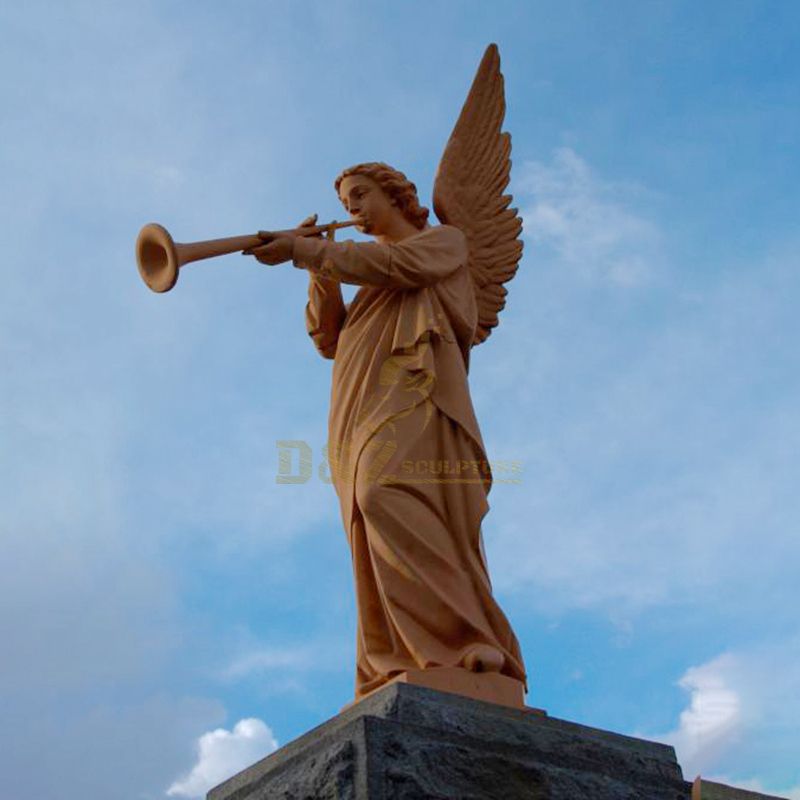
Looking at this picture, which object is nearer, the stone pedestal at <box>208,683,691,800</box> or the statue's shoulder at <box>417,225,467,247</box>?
the stone pedestal at <box>208,683,691,800</box>

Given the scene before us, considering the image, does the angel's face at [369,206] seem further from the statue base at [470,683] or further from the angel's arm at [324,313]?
the statue base at [470,683]

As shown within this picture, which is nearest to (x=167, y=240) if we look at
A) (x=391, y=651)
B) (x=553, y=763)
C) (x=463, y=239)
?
(x=463, y=239)

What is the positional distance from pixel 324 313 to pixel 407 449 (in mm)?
1236

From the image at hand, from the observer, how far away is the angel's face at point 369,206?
664 centimetres

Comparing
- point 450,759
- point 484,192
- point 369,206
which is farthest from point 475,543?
point 484,192

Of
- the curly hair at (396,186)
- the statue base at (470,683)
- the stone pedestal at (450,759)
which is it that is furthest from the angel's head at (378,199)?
the stone pedestal at (450,759)

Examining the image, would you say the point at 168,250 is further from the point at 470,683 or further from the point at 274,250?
the point at 470,683

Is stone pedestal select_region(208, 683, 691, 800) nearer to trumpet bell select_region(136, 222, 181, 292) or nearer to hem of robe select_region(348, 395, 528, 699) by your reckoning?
hem of robe select_region(348, 395, 528, 699)

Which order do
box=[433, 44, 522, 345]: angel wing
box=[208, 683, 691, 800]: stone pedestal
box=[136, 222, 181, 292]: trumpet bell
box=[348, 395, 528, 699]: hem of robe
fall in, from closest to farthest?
box=[208, 683, 691, 800]: stone pedestal
box=[348, 395, 528, 699]: hem of robe
box=[136, 222, 181, 292]: trumpet bell
box=[433, 44, 522, 345]: angel wing

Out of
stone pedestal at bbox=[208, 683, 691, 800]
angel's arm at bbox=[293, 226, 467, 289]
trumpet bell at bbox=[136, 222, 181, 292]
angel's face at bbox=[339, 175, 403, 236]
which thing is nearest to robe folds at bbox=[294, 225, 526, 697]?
angel's arm at bbox=[293, 226, 467, 289]

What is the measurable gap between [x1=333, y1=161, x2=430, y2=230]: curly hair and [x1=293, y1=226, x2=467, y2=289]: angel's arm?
0.41 m

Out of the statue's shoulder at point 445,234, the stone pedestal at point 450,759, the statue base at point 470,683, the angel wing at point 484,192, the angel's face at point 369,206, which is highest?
the angel wing at point 484,192

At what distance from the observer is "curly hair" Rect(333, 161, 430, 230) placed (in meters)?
6.67

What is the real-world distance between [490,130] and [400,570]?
10.8 ft
